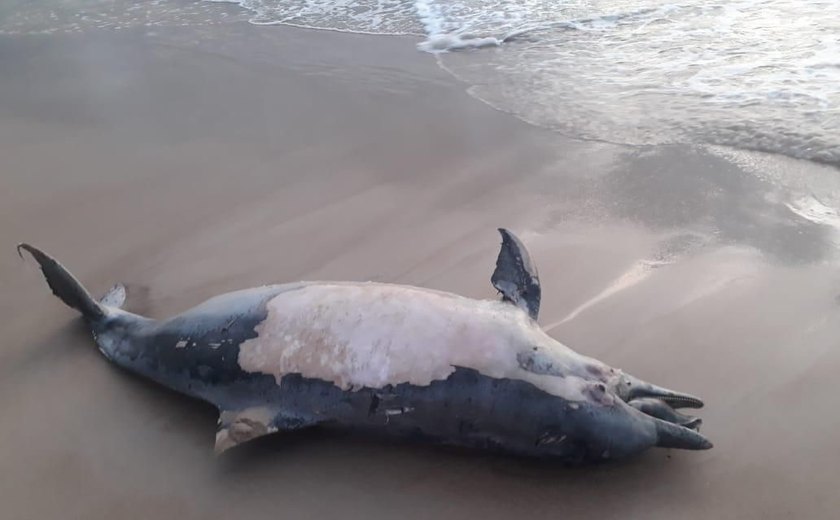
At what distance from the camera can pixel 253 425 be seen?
3.29m

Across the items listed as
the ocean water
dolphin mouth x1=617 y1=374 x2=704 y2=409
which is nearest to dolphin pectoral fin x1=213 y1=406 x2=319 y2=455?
dolphin mouth x1=617 y1=374 x2=704 y2=409

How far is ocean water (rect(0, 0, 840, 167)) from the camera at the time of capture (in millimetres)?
5984

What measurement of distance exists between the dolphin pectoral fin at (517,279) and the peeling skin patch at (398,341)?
3.7 inches

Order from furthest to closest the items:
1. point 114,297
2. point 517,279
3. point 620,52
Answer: point 620,52, point 114,297, point 517,279

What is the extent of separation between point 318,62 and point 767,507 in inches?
243

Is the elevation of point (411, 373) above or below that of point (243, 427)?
above

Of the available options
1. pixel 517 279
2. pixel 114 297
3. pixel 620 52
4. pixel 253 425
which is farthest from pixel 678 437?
pixel 620 52

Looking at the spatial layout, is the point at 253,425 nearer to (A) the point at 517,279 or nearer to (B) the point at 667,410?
(A) the point at 517,279

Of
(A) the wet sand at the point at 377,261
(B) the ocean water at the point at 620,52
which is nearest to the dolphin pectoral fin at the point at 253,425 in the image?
(A) the wet sand at the point at 377,261

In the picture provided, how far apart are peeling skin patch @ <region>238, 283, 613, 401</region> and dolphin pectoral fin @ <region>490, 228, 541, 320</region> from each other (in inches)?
3.7

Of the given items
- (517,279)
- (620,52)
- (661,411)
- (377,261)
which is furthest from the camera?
(620,52)

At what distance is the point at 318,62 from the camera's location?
7.71 m

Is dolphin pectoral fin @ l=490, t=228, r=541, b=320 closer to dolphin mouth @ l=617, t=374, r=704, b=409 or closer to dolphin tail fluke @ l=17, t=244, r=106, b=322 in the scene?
dolphin mouth @ l=617, t=374, r=704, b=409

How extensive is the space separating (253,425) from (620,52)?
5901 mm
